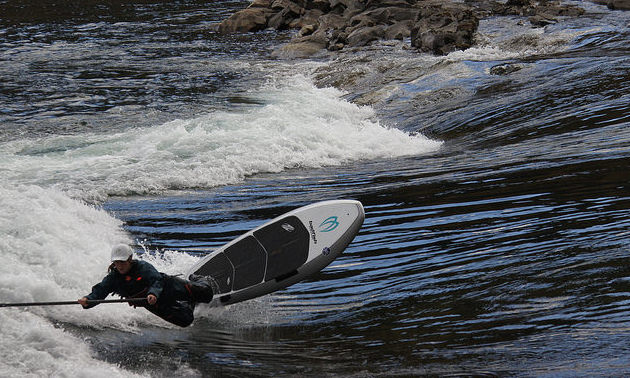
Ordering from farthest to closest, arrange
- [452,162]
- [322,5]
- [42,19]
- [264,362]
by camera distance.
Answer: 1. [42,19]
2. [322,5]
3. [452,162]
4. [264,362]

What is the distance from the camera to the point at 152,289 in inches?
340

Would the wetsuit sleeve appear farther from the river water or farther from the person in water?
the river water

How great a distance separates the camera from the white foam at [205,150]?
1622cm

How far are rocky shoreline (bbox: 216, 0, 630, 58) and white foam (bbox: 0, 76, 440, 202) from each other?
24.4 ft

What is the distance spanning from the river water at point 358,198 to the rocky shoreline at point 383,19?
926 millimetres

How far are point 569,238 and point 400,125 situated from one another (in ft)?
33.5

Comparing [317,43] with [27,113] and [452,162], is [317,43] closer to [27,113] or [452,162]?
[27,113]

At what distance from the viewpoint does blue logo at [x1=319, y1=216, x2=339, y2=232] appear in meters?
10.4

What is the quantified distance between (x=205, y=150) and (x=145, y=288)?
964 cm

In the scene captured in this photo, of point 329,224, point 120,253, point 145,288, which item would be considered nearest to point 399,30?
point 329,224

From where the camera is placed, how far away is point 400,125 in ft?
65.9

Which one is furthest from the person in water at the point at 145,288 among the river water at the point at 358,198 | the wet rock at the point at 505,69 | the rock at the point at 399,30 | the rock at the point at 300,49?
the rock at the point at 399,30

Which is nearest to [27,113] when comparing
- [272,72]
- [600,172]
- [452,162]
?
[272,72]

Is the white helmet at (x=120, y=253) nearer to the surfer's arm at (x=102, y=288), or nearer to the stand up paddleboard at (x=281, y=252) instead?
the surfer's arm at (x=102, y=288)
